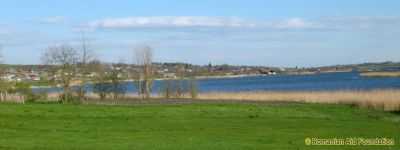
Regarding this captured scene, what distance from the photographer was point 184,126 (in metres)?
23.7

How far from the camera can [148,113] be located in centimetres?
2903

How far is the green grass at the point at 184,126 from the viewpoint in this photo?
1766cm

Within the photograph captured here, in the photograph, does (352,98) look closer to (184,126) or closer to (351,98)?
(351,98)

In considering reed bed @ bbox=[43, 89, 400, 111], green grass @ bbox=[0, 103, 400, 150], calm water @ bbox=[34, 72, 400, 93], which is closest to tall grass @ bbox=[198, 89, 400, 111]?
reed bed @ bbox=[43, 89, 400, 111]

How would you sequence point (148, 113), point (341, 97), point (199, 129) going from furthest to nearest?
point (341, 97), point (148, 113), point (199, 129)

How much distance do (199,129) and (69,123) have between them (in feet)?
17.2

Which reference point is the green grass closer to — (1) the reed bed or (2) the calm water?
(1) the reed bed

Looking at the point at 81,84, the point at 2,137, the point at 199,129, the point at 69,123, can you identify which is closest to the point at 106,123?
the point at 69,123

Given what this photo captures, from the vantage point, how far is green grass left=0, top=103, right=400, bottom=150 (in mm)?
17656

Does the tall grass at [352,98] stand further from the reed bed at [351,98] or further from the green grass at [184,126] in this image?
the green grass at [184,126]

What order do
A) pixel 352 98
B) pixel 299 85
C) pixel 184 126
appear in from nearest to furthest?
pixel 184 126
pixel 352 98
pixel 299 85

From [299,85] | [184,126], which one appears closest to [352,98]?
[184,126]

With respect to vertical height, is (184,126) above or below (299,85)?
above

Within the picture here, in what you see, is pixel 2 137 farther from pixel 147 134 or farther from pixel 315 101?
pixel 315 101
